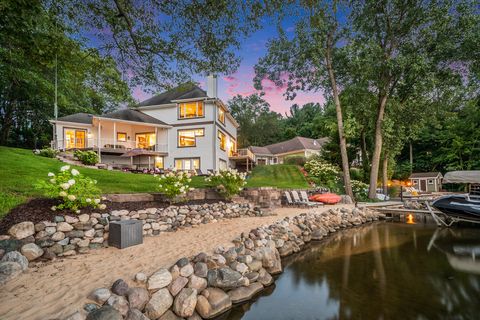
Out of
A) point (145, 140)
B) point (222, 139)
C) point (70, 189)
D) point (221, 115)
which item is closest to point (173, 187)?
point (70, 189)

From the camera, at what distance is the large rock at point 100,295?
121 inches

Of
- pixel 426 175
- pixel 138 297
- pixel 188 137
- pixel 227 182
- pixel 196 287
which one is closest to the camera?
pixel 138 297

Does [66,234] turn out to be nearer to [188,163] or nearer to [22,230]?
[22,230]

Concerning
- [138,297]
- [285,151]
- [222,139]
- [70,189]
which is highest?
[222,139]

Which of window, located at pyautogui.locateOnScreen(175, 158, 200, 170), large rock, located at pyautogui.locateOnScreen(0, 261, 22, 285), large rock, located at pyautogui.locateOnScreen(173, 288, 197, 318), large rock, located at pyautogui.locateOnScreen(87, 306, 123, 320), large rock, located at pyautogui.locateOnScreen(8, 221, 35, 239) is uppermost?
window, located at pyautogui.locateOnScreen(175, 158, 200, 170)

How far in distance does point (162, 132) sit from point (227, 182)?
1349 centimetres

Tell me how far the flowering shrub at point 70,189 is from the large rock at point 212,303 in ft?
11.2

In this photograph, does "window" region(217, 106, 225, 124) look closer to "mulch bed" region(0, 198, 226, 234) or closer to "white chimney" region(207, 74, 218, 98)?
"white chimney" region(207, 74, 218, 98)

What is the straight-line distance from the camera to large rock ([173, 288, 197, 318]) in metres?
3.37

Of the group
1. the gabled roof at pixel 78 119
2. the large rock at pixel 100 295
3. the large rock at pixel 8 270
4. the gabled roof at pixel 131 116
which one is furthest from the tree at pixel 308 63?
the gabled roof at pixel 78 119

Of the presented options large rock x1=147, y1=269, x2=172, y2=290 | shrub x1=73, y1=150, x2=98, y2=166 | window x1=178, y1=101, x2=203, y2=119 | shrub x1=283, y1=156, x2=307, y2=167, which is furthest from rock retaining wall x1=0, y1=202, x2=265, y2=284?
shrub x1=283, y1=156, x2=307, y2=167

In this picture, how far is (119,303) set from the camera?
120 inches

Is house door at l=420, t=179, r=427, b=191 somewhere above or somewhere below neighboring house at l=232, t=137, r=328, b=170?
below

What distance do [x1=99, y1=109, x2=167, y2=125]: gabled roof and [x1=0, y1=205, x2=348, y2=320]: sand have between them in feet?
52.9
